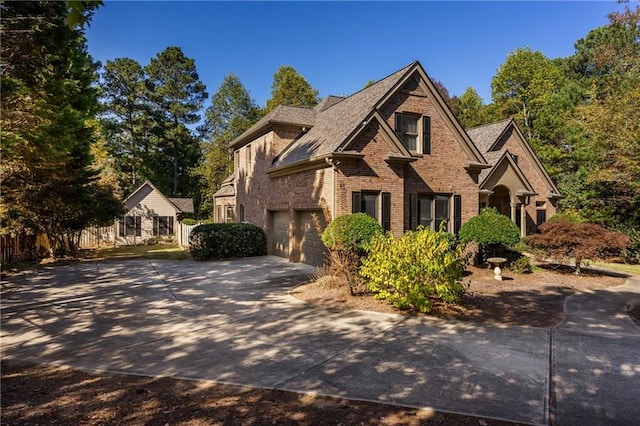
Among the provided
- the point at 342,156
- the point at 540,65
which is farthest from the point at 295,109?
the point at 540,65

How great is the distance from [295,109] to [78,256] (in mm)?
14313

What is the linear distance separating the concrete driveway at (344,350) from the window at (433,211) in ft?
21.2

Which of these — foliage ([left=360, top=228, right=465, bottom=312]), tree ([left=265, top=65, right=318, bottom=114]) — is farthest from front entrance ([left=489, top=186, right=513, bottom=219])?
tree ([left=265, top=65, right=318, bottom=114])

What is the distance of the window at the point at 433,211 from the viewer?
14.8 m

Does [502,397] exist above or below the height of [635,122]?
below

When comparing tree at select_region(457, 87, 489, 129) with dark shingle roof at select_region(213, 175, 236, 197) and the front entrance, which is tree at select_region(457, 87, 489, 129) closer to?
the front entrance

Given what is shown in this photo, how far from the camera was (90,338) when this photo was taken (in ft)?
21.1

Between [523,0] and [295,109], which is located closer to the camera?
[523,0]

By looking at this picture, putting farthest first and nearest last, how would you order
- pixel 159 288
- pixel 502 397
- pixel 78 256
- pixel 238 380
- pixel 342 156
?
pixel 78 256 → pixel 342 156 → pixel 159 288 → pixel 238 380 → pixel 502 397

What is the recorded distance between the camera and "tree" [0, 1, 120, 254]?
966 centimetres

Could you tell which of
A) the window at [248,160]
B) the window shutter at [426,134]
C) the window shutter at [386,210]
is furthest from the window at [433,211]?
the window at [248,160]

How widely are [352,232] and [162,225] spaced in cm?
2657

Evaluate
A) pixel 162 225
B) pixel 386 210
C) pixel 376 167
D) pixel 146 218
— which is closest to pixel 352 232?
pixel 386 210

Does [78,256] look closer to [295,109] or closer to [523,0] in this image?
[295,109]
